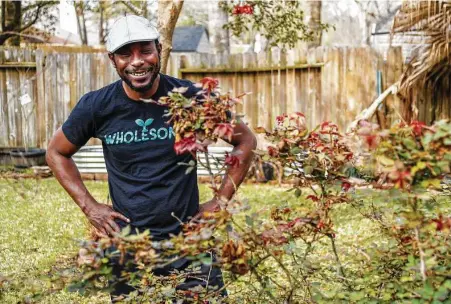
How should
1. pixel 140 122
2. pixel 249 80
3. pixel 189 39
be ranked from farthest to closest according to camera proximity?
pixel 189 39, pixel 249 80, pixel 140 122

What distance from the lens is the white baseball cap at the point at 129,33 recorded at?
3.44 meters

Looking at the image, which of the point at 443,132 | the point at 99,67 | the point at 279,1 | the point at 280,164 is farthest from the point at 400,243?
the point at 99,67

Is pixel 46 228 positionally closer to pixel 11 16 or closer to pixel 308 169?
pixel 308 169

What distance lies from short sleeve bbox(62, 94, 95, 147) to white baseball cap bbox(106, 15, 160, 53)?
1.08ft

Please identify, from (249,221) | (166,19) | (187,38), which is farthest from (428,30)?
(187,38)

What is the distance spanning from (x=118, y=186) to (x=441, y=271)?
71.1 inches

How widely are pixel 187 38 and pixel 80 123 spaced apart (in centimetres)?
5151

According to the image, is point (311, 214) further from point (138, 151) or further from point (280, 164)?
point (138, 151)

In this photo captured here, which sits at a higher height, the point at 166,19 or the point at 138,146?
the point at 166,19

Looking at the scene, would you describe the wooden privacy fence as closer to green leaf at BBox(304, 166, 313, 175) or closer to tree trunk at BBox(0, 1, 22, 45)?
tree trunk at BBox(0, 1, 22, 45)

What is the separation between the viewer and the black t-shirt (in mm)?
3604

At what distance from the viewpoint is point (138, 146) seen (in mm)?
3617

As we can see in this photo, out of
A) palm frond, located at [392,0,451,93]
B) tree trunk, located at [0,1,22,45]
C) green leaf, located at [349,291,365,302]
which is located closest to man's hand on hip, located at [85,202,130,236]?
green leaf, located at [349,291,365,302]

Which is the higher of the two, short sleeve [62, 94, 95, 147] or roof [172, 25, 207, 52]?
roof [172, 25, 207, 52]
